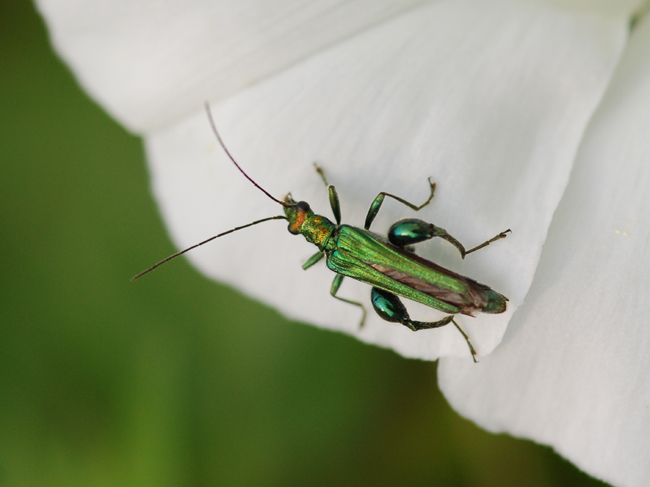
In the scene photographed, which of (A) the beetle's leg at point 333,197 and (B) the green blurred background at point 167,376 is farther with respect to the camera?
(B) the green blurred background at point 167,376

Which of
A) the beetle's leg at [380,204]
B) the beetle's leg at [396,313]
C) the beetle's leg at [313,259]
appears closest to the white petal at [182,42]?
the beetle's leg at [380,204]

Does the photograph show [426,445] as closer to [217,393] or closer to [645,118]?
[217,393]

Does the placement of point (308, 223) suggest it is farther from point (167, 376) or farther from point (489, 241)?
point (167, 376)

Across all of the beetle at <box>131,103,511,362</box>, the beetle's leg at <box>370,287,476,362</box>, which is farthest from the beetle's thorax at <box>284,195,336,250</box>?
the beetle's leg at <box>370,287,476,362</box>

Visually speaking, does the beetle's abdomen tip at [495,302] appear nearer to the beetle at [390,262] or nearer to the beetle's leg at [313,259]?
the beetle at [390,262]

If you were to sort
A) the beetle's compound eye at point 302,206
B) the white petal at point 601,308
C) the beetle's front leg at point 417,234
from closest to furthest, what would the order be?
the white petal at point 601,308 → the beetle's front leg at point 417,234 → the beetle's compound eye at point 302,206

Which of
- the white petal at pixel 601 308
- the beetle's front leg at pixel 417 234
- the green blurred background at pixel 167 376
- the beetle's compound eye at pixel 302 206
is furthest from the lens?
the green blurred background at pixel 167 376
